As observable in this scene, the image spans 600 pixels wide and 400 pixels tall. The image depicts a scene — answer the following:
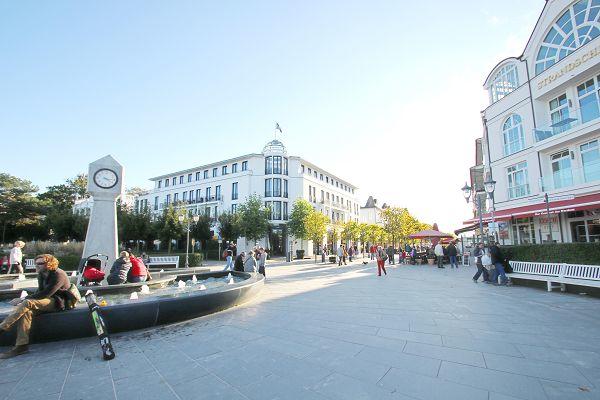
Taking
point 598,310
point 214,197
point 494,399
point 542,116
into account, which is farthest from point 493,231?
point 214,197

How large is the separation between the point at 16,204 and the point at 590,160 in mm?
61883

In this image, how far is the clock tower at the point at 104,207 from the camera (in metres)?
10.5

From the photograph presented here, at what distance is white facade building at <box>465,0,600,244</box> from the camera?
15.7 m

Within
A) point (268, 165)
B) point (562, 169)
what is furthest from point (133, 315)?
point (268, 165)

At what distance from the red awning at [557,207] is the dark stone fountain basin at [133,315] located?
1682 cm

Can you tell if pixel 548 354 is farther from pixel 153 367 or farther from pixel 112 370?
pixel 112 370

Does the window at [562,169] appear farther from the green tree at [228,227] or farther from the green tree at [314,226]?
the green tree at [228,227]

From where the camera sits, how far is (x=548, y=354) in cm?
410

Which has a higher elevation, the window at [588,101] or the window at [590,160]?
the window at [588,101]

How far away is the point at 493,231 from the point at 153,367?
2194cm

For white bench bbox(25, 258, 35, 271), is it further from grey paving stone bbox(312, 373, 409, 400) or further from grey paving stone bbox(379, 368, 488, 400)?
grey paving stone bbox(379, 368, 488, 400)

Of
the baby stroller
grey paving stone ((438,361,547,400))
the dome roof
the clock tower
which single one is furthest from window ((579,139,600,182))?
the dome roof

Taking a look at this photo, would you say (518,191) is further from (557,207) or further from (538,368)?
(538,368)

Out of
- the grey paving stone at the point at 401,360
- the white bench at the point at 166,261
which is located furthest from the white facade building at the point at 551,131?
the white bench at the point at 166,261
